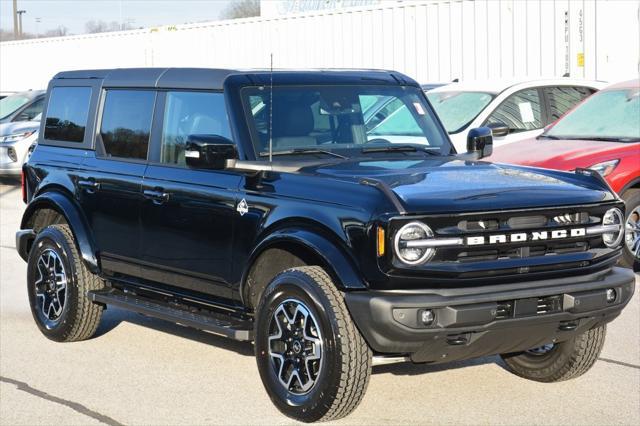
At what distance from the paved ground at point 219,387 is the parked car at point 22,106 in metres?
14.6

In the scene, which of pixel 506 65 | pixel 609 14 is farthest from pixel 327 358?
pixel 506 65

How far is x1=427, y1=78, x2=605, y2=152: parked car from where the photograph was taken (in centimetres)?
1425

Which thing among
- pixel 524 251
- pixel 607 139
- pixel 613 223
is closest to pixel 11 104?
pixel 607 139

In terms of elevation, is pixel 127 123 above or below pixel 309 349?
above

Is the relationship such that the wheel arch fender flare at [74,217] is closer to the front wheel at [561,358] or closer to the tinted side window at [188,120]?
the tinted side window at [188,120]

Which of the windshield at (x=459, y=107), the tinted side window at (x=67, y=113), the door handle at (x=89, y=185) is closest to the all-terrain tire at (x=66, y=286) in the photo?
the door handle at (x=89, y=185)

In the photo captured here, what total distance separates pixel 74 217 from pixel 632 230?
17.0 ft

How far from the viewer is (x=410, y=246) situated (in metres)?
5.75

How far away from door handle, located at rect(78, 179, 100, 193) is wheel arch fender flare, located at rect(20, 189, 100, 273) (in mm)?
155

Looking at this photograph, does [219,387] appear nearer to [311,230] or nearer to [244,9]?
[311,230]

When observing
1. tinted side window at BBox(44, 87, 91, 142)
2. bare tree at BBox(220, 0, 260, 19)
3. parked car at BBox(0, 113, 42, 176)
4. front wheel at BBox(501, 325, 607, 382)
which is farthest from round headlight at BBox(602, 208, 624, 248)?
bare tree at BBox(220, 0, 260, 19)

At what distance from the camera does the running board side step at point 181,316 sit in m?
6.64

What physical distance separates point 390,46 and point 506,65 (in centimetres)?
346

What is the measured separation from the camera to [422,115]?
779cm
